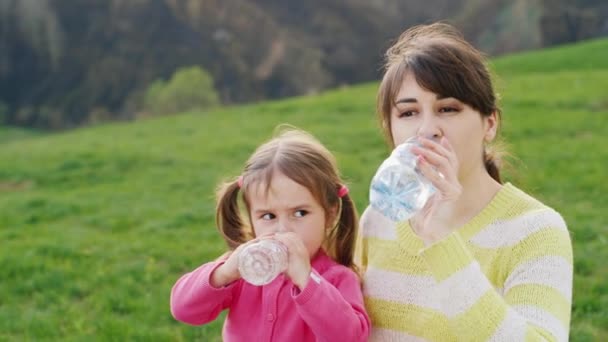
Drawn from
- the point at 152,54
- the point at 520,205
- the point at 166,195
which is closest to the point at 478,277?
the point at 520,205

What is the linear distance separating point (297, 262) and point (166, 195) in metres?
7.68

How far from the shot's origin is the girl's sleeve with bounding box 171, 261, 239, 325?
8.72ft

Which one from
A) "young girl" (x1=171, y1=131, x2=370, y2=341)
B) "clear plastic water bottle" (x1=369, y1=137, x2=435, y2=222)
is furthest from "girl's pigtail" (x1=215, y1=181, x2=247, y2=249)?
"clear plastic water bottle" (x1=369, y1=137, x2=435, y2=222)

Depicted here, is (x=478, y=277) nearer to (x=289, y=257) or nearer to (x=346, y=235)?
(x=289, y=257)

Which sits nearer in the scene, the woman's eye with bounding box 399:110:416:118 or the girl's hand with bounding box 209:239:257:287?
the woman's eye with bounding box 399:110:416:118

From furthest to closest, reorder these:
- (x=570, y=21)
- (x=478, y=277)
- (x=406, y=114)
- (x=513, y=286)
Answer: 1. (x=570, y=21)
2. (x=406, y=114)
3. (x=513, y=286)
4. (x=478, y=277)

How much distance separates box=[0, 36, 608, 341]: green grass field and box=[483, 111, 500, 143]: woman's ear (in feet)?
1.62

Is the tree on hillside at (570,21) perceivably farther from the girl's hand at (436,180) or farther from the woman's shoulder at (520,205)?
the girl's hand at (436,180)

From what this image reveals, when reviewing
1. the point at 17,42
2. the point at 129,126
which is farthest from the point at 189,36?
the point at 129,126

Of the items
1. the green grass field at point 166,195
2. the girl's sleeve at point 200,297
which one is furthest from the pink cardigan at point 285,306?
the green grass field at point 166,195

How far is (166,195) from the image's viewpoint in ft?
32.5

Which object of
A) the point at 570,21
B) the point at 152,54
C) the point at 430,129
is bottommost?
the point at 152,54

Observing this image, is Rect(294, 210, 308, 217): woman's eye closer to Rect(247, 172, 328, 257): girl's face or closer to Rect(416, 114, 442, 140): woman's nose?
Rect(247, 172, 328, 257): girl's face

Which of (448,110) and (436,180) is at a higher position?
(448,110)
